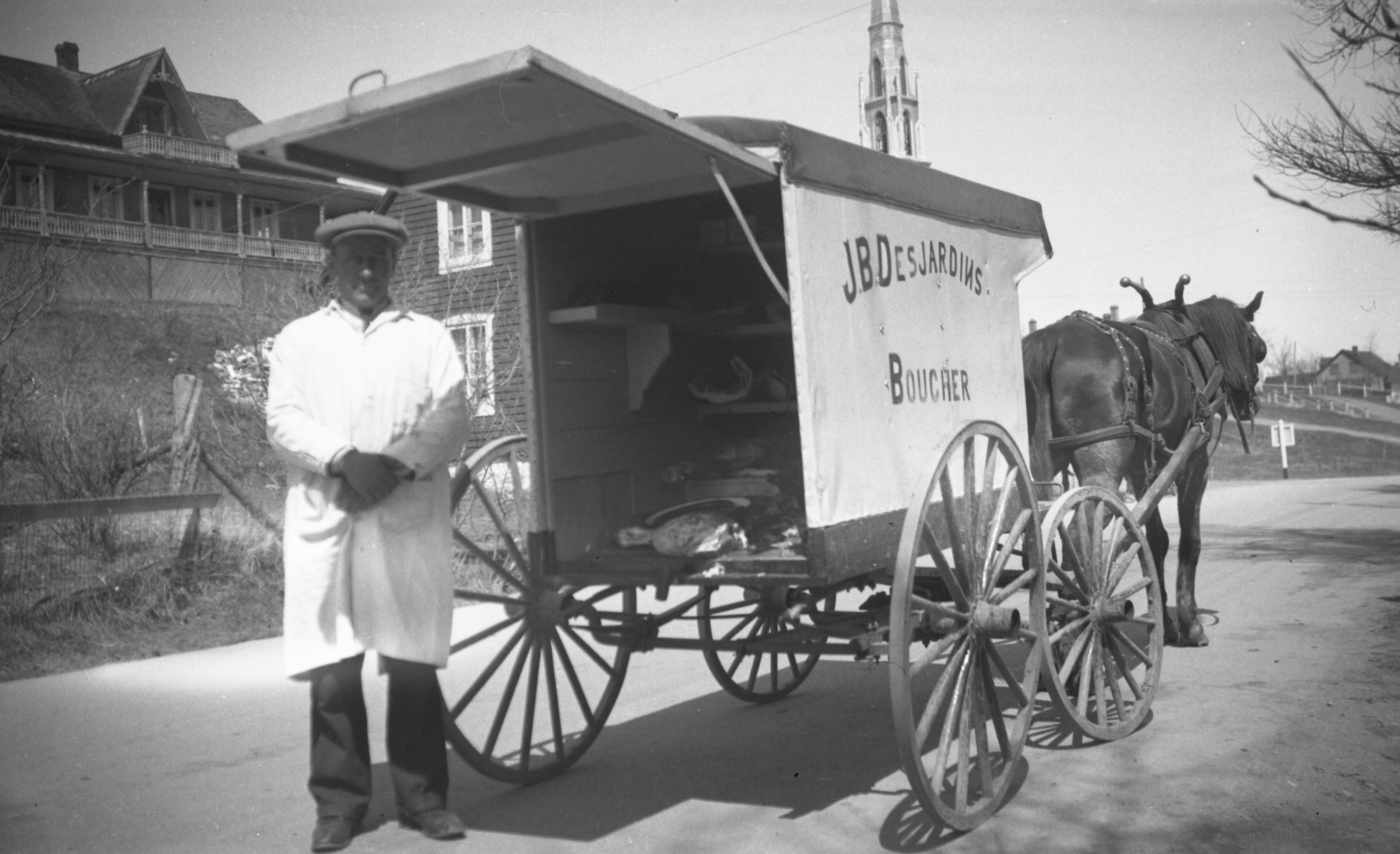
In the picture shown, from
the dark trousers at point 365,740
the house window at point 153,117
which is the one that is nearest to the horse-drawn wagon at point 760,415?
the dark trousers at point 365,740

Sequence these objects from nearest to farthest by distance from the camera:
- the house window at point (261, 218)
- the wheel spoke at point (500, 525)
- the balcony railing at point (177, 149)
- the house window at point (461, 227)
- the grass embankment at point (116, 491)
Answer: the wheel spoke at point (500, 525)
the grass embankment at point (116, 491)
the house window at point (461, 227)
the balcony railing at point (177, 149)
the house window at point (261, 218)

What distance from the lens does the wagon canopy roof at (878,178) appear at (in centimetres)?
429

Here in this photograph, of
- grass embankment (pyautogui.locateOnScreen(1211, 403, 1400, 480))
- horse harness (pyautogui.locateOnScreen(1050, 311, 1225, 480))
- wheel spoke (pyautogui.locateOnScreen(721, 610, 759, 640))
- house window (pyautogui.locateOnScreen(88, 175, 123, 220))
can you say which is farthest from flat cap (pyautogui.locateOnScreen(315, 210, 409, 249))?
grass embankment (pyautogui.locateOnScreen(1211, 403, 1400, 480))

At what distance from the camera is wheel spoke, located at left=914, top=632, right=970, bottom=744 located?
4.06m

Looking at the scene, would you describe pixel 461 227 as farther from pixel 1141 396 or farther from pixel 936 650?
pixel 936 650

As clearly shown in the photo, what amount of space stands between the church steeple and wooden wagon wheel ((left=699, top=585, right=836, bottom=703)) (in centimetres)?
6622

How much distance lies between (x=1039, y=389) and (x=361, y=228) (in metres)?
4.38

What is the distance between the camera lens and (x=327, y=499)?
4168 mm

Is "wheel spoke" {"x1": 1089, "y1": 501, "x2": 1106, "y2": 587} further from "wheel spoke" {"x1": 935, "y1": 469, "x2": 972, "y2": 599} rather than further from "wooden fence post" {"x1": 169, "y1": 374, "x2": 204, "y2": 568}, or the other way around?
"wooden fence post" {"x1": 169, "y1": 374, "x2": 204, "y2": 568}

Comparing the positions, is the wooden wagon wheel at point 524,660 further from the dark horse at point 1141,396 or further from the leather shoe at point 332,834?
the dark horse at point 1141,396

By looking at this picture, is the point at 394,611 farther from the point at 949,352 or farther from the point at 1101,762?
the point at 1101,762

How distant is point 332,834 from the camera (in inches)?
163

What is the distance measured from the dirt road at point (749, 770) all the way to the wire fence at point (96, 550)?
76cm

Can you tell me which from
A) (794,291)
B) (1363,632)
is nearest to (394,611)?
(794,291)
